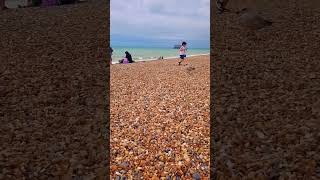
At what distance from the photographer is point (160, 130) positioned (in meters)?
9.32

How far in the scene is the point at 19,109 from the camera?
11117mm

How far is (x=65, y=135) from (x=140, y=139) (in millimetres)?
1669

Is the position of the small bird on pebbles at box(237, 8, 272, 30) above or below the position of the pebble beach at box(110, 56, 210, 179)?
above

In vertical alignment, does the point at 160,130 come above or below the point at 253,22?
below

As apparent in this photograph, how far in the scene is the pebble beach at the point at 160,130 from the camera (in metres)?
7.20

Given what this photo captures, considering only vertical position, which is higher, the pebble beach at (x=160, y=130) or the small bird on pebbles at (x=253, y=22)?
the small bird on pebbles at (x=253, y=22)

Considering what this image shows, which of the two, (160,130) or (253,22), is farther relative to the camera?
(253,22)

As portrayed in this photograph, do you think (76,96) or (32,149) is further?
(76,96)

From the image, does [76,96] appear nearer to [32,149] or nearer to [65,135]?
[65,135]

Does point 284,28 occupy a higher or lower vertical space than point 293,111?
higher

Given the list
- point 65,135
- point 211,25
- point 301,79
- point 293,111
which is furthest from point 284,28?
point 65,135

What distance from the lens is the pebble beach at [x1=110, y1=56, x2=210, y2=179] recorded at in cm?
720

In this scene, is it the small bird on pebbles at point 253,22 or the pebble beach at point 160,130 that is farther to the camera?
the small bird on pebbles at point 253,22

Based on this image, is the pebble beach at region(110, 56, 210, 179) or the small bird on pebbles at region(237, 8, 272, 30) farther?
the small bird on pebbles at region(237, 8, 272, 30)
